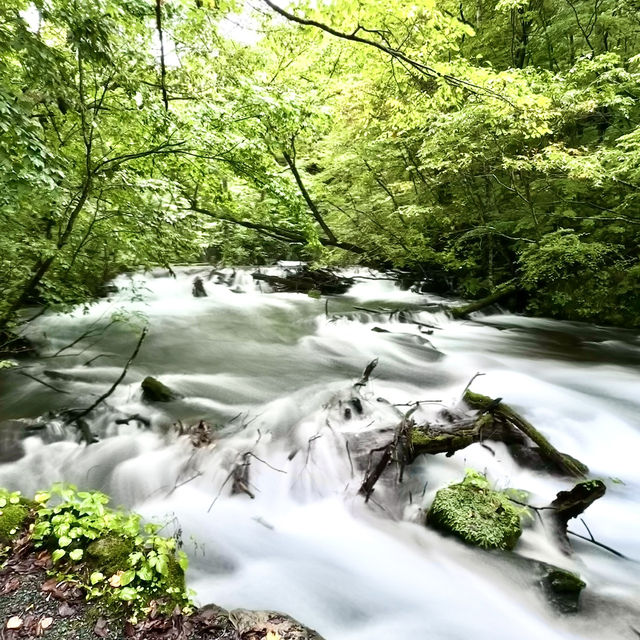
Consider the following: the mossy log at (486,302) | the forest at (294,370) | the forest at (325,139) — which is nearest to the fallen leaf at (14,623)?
the forest at (294,370)

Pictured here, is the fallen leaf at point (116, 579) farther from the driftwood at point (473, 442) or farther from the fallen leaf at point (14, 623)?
the driftwood at point (473, 442)

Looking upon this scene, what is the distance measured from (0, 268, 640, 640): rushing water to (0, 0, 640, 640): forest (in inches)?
1.2

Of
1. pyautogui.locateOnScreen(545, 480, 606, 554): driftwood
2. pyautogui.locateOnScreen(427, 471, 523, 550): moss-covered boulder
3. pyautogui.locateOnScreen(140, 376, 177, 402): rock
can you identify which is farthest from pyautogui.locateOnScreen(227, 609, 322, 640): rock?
pyautogui.locateOnScreen(140, 376, 177, 402): rock

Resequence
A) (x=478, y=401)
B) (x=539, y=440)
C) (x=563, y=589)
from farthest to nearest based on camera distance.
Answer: (x=478, y=401)
(x=539, y=440)
(x=563, y=589)

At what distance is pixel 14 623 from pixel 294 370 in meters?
5.62

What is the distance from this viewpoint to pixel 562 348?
864 centimetres

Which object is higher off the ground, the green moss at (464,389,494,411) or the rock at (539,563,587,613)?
the green moss at (464,389,494,411)

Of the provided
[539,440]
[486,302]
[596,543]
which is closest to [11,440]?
[539,440]

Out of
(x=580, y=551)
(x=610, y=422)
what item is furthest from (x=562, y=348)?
(x=580, y=551)

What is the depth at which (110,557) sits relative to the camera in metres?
2.36

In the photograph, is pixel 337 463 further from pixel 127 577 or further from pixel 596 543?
pixel 127 577

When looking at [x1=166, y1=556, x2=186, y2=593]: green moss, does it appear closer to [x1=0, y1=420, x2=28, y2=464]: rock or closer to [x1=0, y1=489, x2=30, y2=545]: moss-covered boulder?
[x1=0, y1=489, x2=30, y2=545]: moss-covered boulder

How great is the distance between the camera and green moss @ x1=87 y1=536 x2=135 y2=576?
2.31 meters

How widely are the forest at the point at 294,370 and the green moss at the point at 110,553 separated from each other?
17 millimetres
